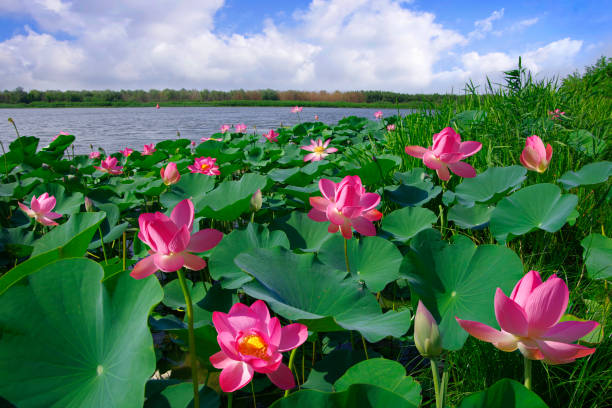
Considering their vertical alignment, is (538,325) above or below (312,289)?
above

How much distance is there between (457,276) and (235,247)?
2.44ft

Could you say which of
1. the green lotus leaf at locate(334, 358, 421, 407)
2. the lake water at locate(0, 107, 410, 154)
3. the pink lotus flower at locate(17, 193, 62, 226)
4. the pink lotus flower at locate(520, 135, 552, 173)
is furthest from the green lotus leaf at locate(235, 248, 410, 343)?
the lake water at locate(0, 107, 410, 154)

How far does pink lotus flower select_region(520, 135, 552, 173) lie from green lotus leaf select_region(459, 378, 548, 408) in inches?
47.7

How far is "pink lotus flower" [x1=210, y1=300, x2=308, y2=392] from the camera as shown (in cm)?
58

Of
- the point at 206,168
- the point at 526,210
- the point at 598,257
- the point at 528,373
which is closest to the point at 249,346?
the point at 528,373

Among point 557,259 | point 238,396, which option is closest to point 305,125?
point 557,259

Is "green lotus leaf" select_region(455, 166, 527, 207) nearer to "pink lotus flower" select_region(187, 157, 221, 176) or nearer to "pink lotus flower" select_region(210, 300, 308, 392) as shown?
"pink lotus flower" select_region(210, 300, 308, 392)

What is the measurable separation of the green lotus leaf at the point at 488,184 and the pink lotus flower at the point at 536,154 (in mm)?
73

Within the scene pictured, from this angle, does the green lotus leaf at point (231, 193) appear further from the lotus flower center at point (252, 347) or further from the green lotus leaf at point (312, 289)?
the lotus flower center at point (252, 347)

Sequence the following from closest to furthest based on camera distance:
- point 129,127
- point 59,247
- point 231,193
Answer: point 59,247, point 231,193, point 129,127

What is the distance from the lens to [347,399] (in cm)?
53

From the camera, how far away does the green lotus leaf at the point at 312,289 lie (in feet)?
2.77

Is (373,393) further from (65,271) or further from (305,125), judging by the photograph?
(305,125)

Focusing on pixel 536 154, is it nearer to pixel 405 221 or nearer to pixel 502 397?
pixel 405 221
